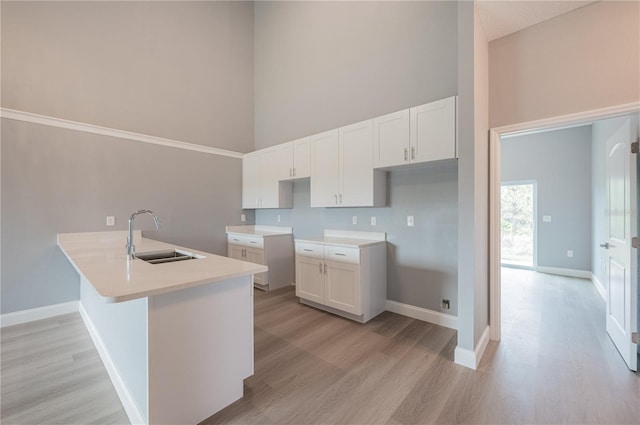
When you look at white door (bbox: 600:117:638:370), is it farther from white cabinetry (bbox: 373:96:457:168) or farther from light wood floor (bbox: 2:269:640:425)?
white cabinetry (bbox: 373:96:457:168)

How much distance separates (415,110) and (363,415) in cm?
257

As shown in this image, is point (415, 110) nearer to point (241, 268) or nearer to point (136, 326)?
point (241, 268)

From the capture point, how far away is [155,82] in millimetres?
3834

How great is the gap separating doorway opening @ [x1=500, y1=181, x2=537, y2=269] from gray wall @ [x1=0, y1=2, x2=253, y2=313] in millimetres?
5846

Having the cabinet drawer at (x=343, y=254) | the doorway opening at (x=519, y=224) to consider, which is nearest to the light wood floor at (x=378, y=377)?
the cabinet drawer at (x=343, y=254)

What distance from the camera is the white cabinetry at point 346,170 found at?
3018 millimetres

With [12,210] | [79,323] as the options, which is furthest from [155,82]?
[79,323]

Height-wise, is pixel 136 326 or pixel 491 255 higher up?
pixel 491 255

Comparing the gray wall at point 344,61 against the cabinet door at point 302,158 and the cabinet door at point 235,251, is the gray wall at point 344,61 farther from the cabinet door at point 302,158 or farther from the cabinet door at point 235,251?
the cabinet door at point 235,251

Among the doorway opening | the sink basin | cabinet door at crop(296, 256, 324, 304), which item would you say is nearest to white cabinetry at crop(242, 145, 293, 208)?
cabinet door at crop(296, 256, 324, 304)

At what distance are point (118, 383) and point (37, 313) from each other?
222 cm

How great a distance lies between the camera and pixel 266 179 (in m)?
4.36

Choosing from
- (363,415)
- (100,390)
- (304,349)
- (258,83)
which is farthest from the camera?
(258,83)

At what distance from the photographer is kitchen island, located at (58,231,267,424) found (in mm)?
1321
